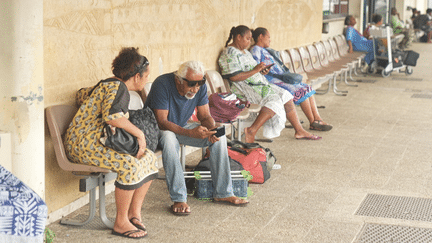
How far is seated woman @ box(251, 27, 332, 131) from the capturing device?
680cm

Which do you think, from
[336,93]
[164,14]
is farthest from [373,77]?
[164,14]

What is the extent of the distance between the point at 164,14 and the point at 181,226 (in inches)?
86.0

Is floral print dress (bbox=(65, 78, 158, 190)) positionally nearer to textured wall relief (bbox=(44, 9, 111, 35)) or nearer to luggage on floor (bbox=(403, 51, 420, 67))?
textured wall relief (bbox=(44, 9, 111, 35))

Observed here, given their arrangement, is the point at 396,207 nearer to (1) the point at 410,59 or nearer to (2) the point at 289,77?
(2) the point at 289,77

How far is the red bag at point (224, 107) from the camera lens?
5.35 m

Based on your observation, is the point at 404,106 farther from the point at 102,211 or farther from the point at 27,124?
the point at 27,124

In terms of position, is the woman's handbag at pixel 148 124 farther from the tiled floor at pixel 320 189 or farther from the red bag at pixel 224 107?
the red bag at pixel 224 107

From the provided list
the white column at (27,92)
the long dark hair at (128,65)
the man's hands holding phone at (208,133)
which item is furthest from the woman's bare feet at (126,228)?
the long dark hair at (128,65)

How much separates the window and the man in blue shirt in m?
8.79

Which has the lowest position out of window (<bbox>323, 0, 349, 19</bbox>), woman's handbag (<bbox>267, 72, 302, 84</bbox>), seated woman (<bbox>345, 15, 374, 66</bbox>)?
woman's handbag (<bbox>267, 72, 302, 84</bbox>)

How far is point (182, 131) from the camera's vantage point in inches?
168

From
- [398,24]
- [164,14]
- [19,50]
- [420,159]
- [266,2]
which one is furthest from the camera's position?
[398,24]

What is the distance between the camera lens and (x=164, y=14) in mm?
5387

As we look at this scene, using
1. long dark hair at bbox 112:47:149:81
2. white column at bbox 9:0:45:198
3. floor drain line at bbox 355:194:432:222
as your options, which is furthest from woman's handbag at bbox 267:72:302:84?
white column at bbox 9:0:45:198
